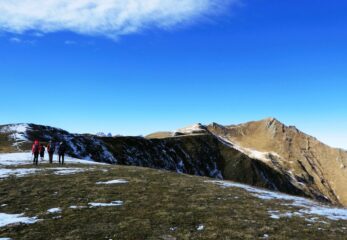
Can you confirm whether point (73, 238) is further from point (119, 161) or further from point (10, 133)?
point (119, 161)

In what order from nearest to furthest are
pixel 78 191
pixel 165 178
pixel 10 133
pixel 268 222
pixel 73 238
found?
pixel 73 238 → pixel 268 222 → pixel 78 191 → pixel 165 178 → pixel 10 133

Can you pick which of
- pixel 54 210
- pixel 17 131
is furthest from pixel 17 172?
pixel 17 131

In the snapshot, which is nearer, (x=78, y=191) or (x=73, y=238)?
(x=73, y=238)

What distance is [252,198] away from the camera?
26.4 m

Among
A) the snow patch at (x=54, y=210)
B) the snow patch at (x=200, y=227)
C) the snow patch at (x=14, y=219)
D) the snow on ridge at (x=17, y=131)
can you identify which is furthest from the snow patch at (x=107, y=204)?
the snow on ridge at (x=17, y=131)

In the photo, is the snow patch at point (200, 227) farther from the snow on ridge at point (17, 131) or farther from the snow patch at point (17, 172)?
the snow on ridge at point (17, 131)

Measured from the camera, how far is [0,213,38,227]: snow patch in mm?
18656

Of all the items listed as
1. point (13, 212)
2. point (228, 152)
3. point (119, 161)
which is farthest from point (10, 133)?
point (228, 152)

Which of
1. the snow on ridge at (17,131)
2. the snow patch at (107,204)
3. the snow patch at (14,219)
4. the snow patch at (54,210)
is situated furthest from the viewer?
the snow on ridge at (17,131)

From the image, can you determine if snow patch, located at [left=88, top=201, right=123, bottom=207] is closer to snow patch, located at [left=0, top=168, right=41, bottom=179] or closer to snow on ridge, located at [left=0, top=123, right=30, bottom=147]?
snow patch, located at [left=0, top=168, right=41, bottom=179]

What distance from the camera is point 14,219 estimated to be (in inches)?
760

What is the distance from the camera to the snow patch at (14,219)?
734 inches

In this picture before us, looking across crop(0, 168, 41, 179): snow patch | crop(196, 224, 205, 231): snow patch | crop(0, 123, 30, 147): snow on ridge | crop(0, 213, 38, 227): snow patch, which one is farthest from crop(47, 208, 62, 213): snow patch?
crop(0, 123, 30, 147): snow on ridge

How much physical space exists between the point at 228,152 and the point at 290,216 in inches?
6687
